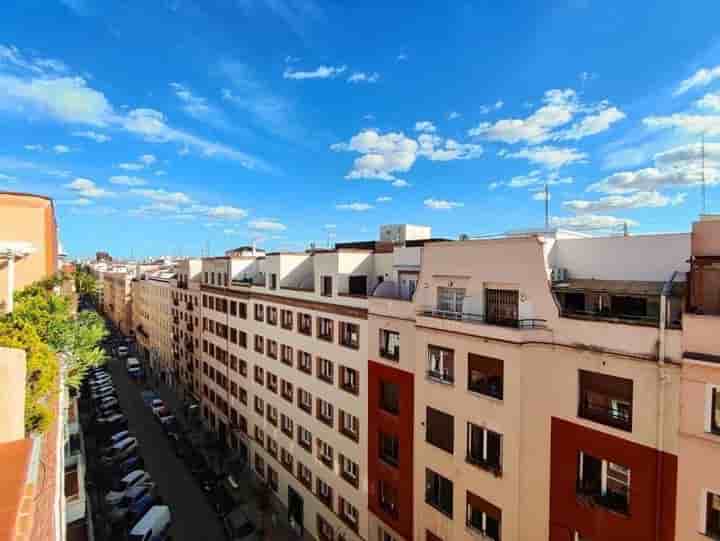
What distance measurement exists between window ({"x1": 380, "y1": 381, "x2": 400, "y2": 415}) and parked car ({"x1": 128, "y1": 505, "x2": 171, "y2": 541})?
19.2 meters

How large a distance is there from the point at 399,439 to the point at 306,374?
949 centimetres

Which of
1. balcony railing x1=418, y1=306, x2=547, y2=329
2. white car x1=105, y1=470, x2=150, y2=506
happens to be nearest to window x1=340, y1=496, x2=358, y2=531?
balcony railing x1=418, y1=306, x2=547, y2=329

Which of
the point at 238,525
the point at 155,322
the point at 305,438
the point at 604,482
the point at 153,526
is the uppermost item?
the point at 604,482

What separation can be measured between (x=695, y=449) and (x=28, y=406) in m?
18.5

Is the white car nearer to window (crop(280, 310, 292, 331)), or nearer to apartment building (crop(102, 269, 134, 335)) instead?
window (crop(280, 310, 292, 331))

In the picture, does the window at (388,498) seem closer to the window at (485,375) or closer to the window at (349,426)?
the window at (349,426)

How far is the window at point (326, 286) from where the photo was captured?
26.0 m

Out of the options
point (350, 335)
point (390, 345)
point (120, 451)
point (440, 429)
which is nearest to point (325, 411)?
point (350, 335)

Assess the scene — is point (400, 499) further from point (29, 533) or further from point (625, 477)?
point (29, 533)

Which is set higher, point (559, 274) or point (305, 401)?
point (559, 274)

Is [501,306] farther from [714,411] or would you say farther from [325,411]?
[325,411]

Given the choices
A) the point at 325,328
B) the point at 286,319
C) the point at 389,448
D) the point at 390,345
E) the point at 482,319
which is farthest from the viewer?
the point at 286,319

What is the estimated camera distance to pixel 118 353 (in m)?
77.5

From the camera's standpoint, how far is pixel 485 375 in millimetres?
16703
